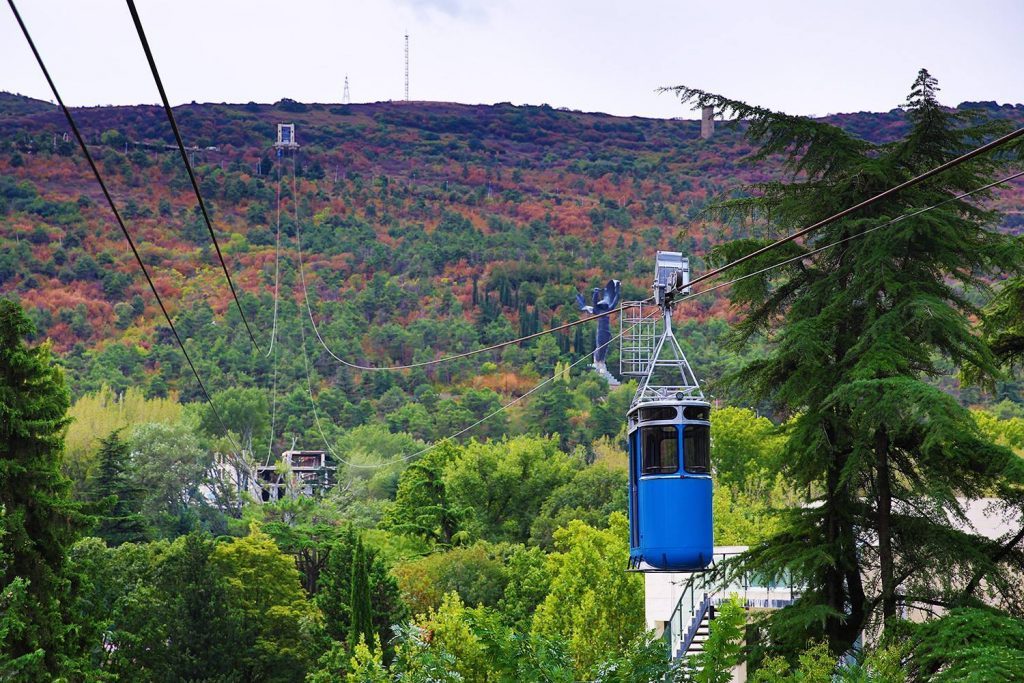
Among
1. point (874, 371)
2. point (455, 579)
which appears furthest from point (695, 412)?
point (455, 579)

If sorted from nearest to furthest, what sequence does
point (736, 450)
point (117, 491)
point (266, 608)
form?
point (266, 608) < point (117, 491) < point (736, 450)

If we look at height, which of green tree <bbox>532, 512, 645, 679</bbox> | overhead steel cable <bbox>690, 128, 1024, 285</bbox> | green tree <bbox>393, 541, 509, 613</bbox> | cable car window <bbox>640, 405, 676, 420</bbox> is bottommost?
green tree <bbox>393, 541, 509, 613</bbox>

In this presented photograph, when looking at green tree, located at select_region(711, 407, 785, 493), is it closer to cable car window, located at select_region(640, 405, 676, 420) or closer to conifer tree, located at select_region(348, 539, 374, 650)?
conifer tree, located at select_region(348, 539, 374, 650)

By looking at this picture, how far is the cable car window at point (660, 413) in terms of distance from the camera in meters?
18.7

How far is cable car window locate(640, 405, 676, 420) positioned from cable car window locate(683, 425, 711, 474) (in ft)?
0.97

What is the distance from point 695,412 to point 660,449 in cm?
68

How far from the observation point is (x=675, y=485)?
1836 cm

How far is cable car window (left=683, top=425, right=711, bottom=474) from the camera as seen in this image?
728 inches

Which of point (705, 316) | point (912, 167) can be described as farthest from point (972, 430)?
point (705, 316)

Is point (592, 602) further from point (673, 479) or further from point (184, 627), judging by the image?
A: point (673, 479)

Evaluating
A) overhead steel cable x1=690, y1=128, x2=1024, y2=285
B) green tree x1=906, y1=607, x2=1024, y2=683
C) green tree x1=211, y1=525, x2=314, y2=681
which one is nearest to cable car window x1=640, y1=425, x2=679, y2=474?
overhead steel cable x1=690, y1=128, x2=1024, y2=285

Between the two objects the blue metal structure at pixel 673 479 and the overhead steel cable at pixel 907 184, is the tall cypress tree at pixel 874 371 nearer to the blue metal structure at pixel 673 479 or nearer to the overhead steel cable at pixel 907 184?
the blue metal structure at pixel 673 479

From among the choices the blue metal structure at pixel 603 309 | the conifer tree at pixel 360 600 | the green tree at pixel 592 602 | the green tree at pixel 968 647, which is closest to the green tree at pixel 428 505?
the green tree at pixel 592 602

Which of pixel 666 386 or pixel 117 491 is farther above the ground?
pixel 666 386
